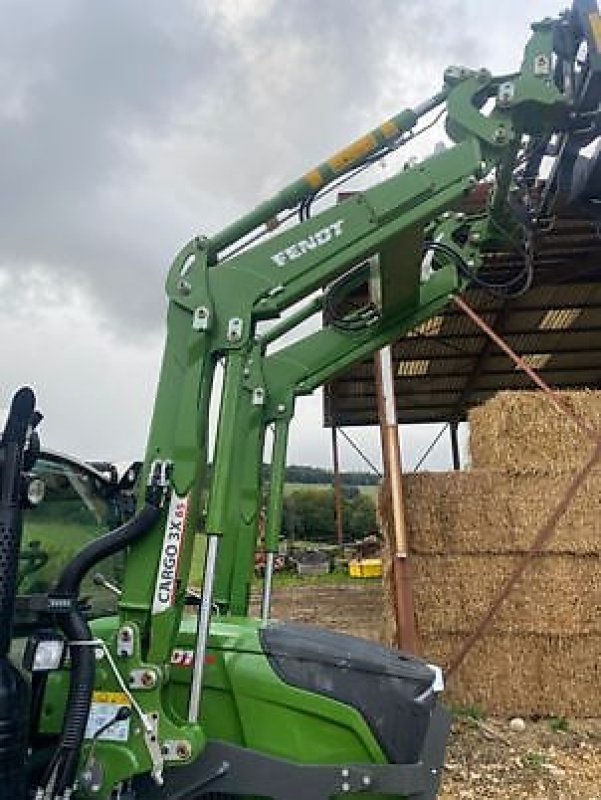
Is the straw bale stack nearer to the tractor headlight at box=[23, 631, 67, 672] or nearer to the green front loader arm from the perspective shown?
the green front loader arm

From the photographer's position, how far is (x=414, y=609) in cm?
→ 673

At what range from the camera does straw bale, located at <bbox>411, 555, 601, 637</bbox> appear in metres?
6.55

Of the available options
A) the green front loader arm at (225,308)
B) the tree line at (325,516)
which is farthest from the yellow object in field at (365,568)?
the green front loader arm at (225,308)

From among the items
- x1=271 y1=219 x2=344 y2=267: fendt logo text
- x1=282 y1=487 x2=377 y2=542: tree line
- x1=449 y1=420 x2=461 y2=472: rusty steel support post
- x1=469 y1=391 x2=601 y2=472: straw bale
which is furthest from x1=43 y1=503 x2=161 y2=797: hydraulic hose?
x1=282 y1=487 x2=377 y2=542: tree line

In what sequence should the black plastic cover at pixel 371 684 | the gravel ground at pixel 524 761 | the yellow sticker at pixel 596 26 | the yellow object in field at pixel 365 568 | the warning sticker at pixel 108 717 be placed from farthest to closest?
the yellow object in field at pixel 365 568 < the gravel ground at pixel 524 761 < the yellow sticker at pixel 596 26 < the black plastic cover at pixel 371 684 < the warning sticker at pixel 108 717

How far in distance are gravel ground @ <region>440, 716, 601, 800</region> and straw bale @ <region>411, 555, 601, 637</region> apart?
2.19ft

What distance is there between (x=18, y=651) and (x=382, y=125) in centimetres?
230

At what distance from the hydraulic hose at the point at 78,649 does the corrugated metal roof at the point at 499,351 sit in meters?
6.49

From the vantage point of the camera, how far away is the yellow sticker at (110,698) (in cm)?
281

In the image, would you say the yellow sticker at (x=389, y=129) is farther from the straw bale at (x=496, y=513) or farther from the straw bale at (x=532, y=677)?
the straw bale at (x=532, y=677)

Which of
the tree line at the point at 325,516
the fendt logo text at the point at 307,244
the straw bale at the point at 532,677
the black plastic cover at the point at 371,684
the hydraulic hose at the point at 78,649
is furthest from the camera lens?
the tree line at the point at 325,516

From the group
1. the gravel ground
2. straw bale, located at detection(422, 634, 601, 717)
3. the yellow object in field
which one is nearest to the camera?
the gravel ground

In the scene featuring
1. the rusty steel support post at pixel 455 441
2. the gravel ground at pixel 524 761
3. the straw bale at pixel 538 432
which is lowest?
the gravel ground at pixel 524 761

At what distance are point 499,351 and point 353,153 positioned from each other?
10468 millimetres
